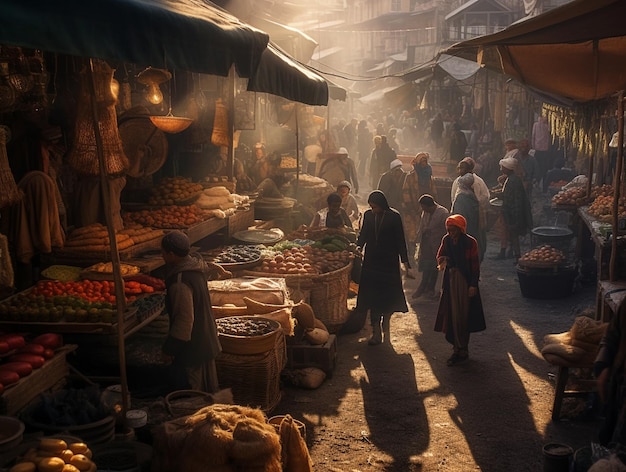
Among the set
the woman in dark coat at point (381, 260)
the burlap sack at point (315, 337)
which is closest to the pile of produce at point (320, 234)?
the woman in dark coat at point (381, 260)

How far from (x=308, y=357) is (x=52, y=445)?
4500mm

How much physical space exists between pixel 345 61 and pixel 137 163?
6334 centimetres

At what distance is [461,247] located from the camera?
9211mm

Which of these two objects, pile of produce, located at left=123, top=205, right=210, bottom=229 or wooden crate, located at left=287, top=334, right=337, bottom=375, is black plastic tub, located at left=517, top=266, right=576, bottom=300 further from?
pile of produce, located at left=123, top=205, right=210, bottom=229

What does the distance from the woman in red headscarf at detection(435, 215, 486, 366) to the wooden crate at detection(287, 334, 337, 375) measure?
157 cm

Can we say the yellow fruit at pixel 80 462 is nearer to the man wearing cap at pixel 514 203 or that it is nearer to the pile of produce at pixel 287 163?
the man wearing cap at pixel 514 203

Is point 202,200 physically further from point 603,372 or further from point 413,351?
point 603,372

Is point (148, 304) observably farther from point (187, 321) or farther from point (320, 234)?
point (320, 234)

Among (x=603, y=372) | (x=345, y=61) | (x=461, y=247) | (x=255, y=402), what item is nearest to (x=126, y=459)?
(x=255, y=402)

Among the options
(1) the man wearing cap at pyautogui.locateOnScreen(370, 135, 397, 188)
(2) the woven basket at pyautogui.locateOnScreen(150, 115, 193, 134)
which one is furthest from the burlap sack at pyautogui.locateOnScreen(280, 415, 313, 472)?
(1) the man wearing cap at pyautogui.locateOnScreen(370, 135, 397, 188)

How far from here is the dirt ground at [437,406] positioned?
6.83m

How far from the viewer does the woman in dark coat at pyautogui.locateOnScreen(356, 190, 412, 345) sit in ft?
33.2

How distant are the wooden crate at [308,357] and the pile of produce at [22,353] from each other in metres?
3.03

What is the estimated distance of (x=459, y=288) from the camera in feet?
30.5
